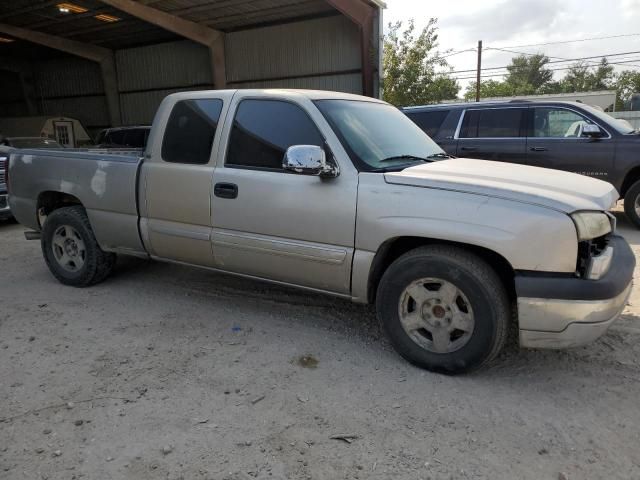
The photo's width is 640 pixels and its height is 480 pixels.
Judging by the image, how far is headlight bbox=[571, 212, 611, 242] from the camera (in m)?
2.77

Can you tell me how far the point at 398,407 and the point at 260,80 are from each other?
18604 mm

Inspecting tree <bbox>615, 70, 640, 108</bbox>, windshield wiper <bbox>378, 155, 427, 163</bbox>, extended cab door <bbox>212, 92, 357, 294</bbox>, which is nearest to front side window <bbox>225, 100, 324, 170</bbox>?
extended cab door <bbox>212, 92, 357, 294</bbox>

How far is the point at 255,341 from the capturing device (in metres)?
3.76

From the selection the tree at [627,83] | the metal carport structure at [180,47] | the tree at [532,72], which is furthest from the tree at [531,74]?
the metal carport structure at [180,47]

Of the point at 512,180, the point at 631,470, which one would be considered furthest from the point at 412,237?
the point at 631,470

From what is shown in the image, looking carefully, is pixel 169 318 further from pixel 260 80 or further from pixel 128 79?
pixel 128 79

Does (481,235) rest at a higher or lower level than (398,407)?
higher

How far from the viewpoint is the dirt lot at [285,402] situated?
7.90 ft

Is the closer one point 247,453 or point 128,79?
point 247,453

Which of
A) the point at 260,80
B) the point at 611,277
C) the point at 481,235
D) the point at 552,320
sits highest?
the point at 260,80

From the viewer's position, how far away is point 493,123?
26.5 feet

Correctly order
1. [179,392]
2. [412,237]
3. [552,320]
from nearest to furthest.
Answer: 1. [552,320]
2. [179,392]
3. [412,237]

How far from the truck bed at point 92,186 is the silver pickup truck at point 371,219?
0.02m

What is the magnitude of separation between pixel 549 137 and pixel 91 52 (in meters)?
21.8
